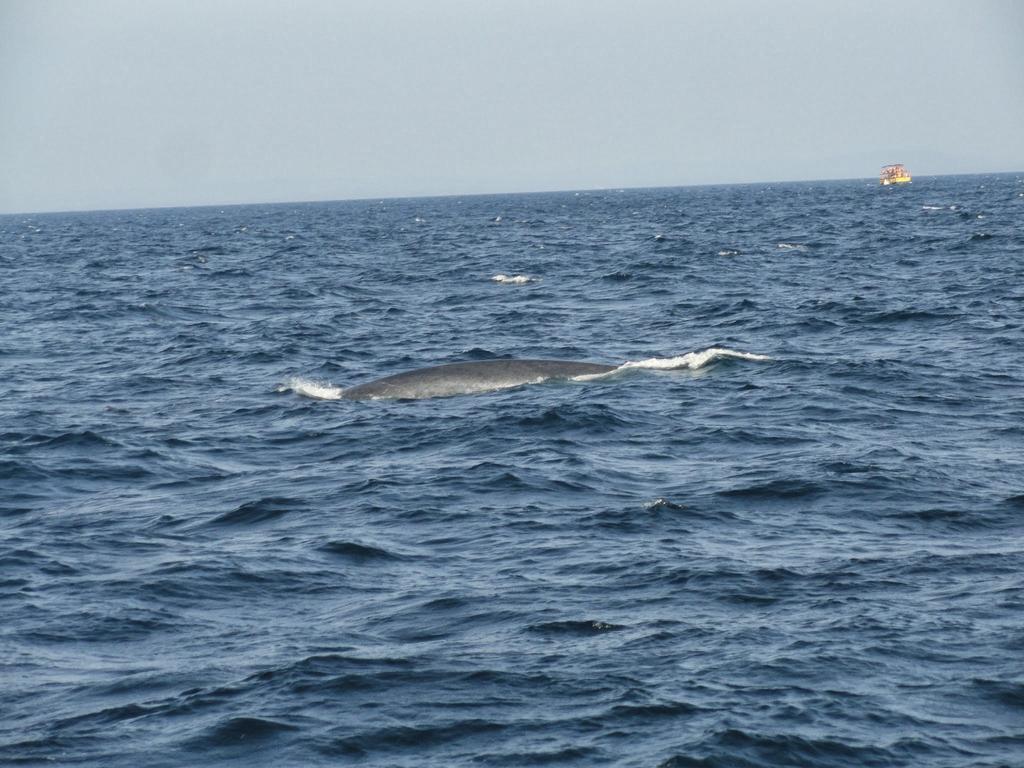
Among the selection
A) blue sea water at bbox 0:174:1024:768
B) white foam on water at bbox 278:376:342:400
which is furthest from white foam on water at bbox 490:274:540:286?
white foam on water at bbox 278:376:342:400

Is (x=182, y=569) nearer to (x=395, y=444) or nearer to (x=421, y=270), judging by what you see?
(x=395, y=444)

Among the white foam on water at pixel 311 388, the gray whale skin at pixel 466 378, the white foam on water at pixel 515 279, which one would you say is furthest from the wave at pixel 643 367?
the white foam on water at pixel 515 279

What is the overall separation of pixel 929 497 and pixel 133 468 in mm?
11437

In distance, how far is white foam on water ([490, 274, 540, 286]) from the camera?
176 ft

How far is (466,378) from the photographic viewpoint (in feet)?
87.9

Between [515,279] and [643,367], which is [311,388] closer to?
[643,367]

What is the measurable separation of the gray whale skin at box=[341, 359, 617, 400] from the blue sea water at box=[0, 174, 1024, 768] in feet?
1.90

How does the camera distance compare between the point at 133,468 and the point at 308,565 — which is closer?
the point at 308,565

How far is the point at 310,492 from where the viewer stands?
62.2ft

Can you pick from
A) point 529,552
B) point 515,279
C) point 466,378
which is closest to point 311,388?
point 466,378

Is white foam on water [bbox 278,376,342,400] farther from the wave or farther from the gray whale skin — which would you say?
the gray whale skin

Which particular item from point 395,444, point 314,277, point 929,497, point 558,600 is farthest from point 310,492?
point 314,277

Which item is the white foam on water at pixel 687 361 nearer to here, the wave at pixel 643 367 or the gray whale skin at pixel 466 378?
the wave at pixel 643 367

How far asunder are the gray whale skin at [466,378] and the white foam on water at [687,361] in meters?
0.75
